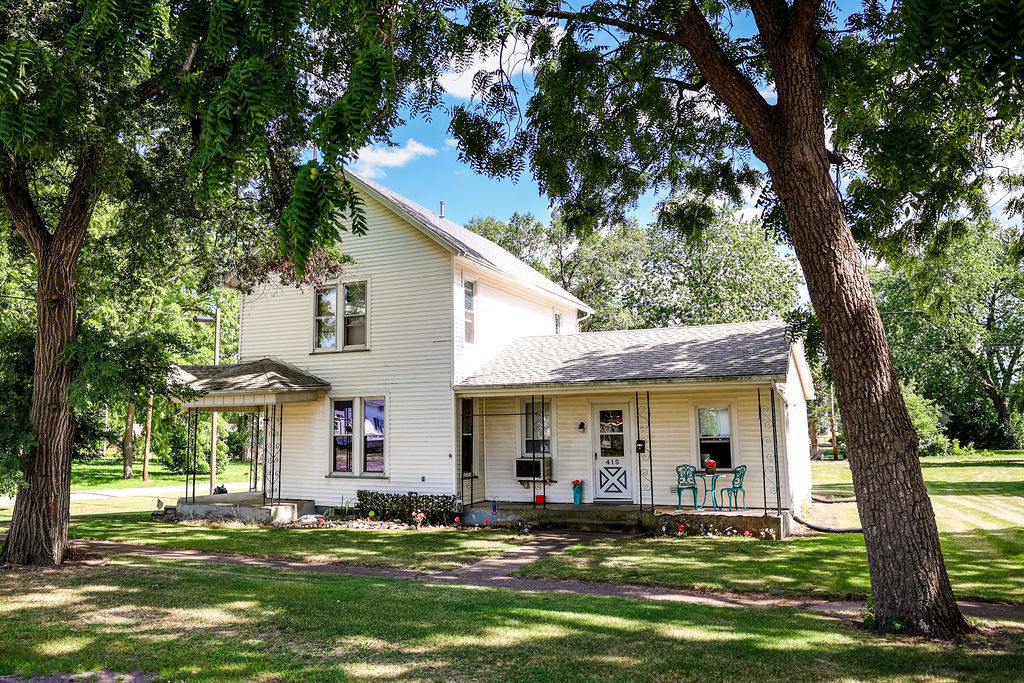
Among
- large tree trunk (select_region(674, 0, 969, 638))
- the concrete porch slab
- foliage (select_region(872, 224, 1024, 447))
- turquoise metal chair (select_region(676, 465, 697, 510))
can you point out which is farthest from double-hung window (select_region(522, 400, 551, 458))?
foliage (select_region(872, 224, 1024, 447))

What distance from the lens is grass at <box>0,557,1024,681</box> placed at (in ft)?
16.8

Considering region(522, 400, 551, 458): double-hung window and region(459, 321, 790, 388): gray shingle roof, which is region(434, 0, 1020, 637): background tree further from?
region(522, 400, 551, 458): double-hung window

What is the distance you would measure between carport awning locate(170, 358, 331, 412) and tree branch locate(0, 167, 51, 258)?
4.68 meters

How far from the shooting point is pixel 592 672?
504 centimetres

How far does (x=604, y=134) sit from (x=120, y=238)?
30.5 feet

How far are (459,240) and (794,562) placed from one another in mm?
11467

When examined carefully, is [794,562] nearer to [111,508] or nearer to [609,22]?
[609,22]

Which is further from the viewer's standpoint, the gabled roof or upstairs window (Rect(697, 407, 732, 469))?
the gabled roof

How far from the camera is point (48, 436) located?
9.69 m

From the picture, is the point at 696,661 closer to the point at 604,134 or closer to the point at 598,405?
the point at 604,134

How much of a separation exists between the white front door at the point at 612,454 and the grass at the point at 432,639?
747 centimetres

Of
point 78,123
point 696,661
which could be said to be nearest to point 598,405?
point 696,661

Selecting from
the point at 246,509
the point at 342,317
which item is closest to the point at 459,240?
the point at 342,317

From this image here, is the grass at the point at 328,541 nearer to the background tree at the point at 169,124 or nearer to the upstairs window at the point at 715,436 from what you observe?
the background tree at the point at 169,124
